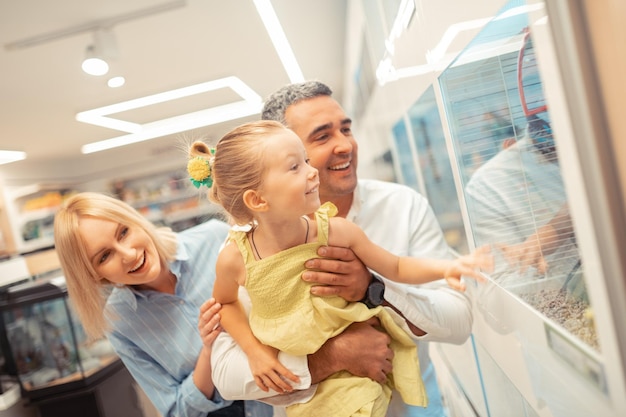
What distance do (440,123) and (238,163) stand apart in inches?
23.6

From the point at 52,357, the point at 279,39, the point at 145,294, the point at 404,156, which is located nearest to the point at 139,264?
the point at 145,294

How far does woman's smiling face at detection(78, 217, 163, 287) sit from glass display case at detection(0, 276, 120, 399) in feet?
6.06

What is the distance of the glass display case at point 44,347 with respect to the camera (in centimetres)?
273

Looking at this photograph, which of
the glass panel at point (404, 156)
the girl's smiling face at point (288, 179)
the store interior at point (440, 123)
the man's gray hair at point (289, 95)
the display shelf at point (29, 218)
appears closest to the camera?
the store interior at point (440, 123)

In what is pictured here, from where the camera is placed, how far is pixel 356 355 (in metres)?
0.86

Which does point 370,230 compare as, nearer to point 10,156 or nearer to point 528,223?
point 528,223

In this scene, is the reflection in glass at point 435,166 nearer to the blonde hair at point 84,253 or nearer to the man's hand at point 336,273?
the man's hand at point 336,273

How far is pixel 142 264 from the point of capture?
121 cm

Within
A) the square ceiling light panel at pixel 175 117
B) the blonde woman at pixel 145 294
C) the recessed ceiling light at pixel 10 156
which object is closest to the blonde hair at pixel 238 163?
the square ceiling light panel at pixel 175 117

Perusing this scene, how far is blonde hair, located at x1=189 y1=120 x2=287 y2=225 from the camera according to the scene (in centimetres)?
79

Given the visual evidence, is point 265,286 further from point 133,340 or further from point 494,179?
point 133,340

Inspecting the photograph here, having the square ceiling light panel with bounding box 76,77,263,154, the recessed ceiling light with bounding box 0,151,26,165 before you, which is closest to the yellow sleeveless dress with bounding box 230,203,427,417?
the square ceiling light panel with bounding box 76,77,263,154

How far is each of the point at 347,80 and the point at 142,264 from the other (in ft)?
6.12

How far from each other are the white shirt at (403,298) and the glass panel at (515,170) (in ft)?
0.47
